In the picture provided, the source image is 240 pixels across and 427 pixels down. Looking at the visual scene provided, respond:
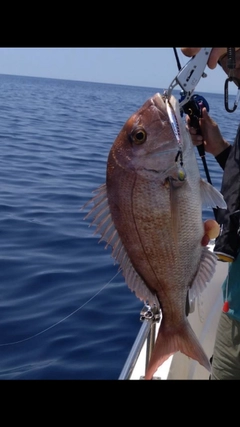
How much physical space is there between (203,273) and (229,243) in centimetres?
62

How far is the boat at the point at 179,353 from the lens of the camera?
2.64 meters

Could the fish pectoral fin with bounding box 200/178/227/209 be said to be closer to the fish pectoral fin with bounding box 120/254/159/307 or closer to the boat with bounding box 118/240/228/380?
the fish pectoral fin with bounding box 120/254/159/307

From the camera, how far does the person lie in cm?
236

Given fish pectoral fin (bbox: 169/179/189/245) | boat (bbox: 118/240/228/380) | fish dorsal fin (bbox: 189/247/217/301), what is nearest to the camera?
fish pectoral fin (bbox: 169/179/189/245)

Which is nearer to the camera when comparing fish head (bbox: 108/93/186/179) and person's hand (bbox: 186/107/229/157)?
fish head (bbox: 108/93/186/179)

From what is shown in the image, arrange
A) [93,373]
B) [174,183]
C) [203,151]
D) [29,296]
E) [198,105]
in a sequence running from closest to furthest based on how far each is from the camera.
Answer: [174,183] < [198,105] < [203,151] < [93,373] < [29,296]

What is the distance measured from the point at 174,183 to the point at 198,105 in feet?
2.01

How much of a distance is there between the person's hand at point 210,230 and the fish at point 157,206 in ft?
0.10

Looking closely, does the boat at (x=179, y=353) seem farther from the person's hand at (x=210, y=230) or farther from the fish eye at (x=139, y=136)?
the fish eye at (x=139, y=136)

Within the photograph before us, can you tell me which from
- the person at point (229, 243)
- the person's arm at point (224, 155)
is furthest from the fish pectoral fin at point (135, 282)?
the person's arm at point (224, 155)

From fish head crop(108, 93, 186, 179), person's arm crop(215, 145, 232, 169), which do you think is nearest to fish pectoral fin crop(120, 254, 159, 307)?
fish head crop(108, 93, 186, 179)
